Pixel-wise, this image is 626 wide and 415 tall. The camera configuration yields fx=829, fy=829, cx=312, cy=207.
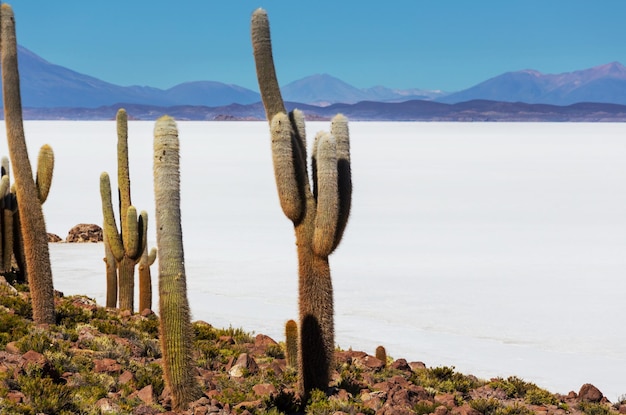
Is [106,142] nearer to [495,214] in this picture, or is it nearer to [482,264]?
[495,214]

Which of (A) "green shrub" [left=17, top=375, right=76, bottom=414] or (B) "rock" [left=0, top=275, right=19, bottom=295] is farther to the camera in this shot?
(B) "rock" [left=0, top=275, right=19, bottom=295]

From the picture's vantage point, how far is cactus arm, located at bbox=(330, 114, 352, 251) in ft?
28.8

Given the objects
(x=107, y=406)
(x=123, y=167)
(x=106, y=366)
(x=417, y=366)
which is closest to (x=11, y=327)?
(x=106, y=366)

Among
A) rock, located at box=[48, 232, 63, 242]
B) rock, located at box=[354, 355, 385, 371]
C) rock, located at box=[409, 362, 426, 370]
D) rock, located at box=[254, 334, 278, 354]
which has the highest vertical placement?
rock, located at box=[254, 334, 278, 354]

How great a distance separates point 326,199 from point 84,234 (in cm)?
1765

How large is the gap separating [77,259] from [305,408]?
561 inches

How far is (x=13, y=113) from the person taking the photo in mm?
10367

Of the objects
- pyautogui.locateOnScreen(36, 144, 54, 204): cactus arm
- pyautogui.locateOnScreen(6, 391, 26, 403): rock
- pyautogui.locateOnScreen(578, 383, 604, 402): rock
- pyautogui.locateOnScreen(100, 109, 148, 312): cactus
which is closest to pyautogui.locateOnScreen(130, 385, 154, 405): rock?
pyautogui.locateOnScreen(6, 391, 26, 403): rock

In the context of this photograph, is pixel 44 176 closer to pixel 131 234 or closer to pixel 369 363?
pixel 131 234

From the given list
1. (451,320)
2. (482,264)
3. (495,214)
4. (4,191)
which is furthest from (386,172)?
(4,191)

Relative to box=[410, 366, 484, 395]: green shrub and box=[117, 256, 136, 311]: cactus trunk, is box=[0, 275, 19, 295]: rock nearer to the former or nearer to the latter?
box=[117, 256, 136, 311]: cactus trunk

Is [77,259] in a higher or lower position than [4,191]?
lower

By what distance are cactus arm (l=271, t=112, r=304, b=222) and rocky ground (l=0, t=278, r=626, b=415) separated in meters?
1.91

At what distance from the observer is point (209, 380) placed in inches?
351
